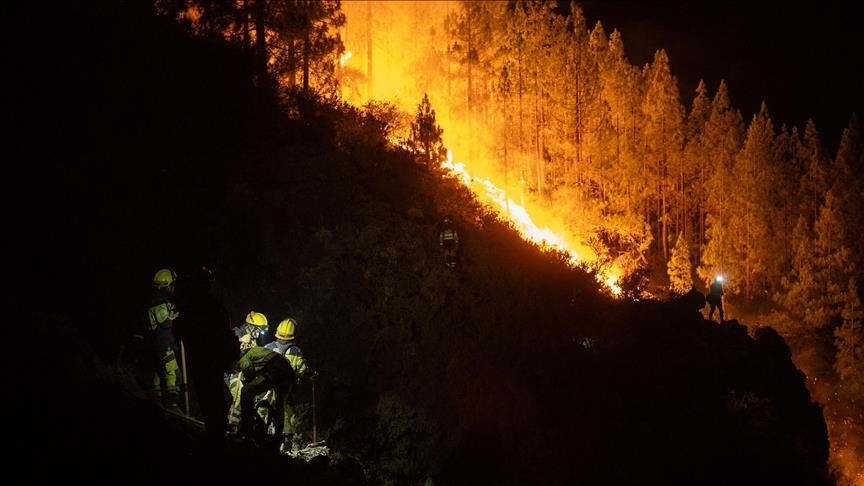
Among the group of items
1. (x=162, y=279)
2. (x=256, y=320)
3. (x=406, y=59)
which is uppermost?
(x=406, y=59)

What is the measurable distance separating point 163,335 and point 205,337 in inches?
92.7

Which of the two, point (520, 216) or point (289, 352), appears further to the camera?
point (520, 216)

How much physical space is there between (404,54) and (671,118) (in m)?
17.7

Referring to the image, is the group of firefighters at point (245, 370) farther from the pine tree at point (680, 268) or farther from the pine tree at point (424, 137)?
the pine tree at point (680, 268)

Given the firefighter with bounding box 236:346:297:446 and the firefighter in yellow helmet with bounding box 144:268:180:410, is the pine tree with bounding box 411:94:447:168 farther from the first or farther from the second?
the firefighter with bounding box 236:346:297:446

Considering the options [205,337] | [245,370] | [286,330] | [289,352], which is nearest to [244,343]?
[289,352]

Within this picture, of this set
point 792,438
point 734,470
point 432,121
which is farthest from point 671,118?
point 734,470

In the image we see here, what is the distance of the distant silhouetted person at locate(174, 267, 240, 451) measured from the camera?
18.1 ft

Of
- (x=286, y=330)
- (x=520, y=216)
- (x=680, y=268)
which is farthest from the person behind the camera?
(x=680, y=268)

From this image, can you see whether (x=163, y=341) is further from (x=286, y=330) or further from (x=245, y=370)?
(x=286, y=330)

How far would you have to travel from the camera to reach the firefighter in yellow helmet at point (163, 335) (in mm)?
7438

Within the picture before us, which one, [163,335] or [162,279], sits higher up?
[162,279]

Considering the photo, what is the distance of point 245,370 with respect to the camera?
7102 millimetres

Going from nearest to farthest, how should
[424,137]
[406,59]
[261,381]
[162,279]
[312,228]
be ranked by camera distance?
[261,381] → [162,279] → [312,228] → [424,137] → [406,59]
